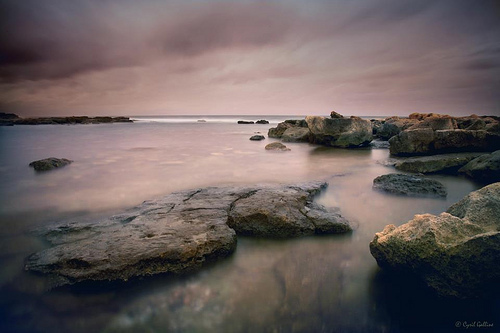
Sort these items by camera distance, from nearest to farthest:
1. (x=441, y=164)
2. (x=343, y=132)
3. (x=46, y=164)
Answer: (x=441, y=164), (x=46, y=164), (x=343, y=132)

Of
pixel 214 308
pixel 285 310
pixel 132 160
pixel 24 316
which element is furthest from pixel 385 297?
pixel 132 160

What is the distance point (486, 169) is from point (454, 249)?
18.7 feet

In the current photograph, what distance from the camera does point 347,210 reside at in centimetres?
466

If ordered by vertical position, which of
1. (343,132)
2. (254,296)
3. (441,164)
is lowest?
(254,296)

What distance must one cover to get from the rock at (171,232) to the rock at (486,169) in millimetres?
5159

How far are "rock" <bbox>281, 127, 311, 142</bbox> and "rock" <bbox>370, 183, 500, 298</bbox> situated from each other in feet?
47.1

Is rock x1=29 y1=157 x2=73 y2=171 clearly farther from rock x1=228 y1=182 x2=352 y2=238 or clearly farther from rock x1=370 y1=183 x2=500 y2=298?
rock x1=370 y1=183 x2=500 y2=298

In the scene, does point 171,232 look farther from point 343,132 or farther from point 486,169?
point 343,132

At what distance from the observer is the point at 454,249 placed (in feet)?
7.39

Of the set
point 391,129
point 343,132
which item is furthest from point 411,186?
point 391,129

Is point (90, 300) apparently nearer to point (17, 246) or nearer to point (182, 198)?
point (17, 246)

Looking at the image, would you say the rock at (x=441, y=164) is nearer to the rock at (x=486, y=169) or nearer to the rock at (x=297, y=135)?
the rock at (x=486, y=169)

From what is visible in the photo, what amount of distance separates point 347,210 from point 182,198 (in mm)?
3092

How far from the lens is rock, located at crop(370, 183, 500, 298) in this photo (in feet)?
7.11
